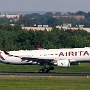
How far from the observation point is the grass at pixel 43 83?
196ft

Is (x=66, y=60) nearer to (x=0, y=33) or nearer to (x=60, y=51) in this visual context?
(x=60, y=51)

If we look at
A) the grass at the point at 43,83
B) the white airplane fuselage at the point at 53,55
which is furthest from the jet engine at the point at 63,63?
the grass at the point at 43,83

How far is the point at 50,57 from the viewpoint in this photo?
81.8 m

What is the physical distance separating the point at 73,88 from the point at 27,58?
74.1 feet

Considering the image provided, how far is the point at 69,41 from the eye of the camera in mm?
137125

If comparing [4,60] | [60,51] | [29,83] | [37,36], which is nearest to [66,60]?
[60,51]

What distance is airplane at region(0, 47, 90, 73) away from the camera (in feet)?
266

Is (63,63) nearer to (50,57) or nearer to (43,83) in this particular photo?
(50,57)

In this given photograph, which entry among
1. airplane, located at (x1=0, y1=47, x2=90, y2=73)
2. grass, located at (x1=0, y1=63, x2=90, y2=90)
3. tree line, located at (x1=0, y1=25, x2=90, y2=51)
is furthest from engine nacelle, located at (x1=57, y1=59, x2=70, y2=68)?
tree line, located at (x1=0, y1=25, x2=90, y2=51)

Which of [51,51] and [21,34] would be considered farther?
[21,34]

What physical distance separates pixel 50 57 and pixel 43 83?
18.0 meters

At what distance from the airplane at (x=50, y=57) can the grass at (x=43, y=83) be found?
1121cm

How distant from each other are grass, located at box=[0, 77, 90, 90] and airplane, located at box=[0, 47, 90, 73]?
1121 cm

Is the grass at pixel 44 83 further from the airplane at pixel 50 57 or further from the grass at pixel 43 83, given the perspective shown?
the airplane at pixel 50 57
